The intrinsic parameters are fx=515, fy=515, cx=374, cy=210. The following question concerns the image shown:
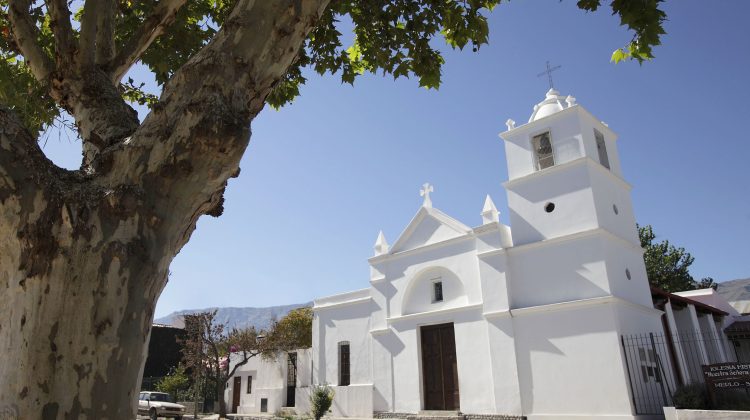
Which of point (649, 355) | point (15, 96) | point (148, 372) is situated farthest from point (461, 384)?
point (148, 372)

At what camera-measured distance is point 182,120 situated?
2.96 meters

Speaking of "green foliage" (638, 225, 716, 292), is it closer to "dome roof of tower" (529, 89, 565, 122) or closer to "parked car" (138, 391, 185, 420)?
"dome roof of tower" (529, 89, 565, 122)

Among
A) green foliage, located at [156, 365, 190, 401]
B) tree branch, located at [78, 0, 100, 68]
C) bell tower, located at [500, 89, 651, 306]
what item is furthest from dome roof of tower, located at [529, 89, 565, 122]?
green foliage, located at [156, 365, 190, 401]

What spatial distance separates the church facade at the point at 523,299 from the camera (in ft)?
50.7

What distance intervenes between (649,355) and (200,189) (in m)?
16.6

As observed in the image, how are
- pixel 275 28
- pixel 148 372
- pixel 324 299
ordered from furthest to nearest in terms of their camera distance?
pixel 148 372 → pixel 324 299 → pixel 275 28

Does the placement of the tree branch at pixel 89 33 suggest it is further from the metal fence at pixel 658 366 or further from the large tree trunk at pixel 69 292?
the metal fence at pixel 658 366

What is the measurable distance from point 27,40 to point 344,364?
19531 millimetres

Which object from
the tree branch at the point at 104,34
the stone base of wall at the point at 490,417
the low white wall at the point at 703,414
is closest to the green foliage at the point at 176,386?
the stone base of wall at the point at 490,417

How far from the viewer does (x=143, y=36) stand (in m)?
4.75

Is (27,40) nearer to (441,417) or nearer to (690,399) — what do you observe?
(690,399)

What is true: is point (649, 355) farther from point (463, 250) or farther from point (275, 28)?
point (275, 28)

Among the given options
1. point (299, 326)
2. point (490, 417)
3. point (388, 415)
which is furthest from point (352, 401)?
point (299, 326)

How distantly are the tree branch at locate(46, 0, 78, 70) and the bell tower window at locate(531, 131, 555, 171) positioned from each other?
1629 centimetres
